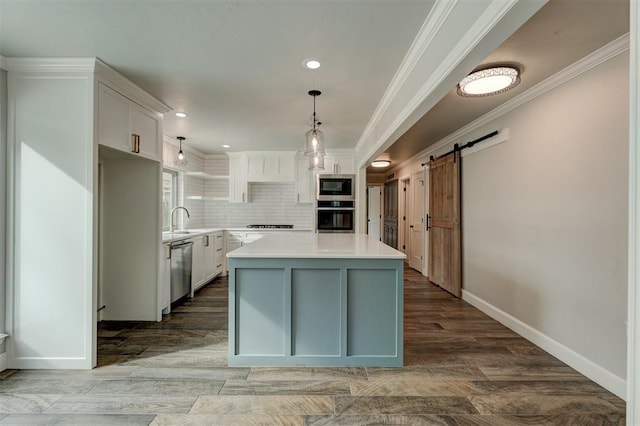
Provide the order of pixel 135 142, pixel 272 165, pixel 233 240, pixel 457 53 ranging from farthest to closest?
pixel 272 165
pixel 233 240
pixel 135 142
pixel 457 53

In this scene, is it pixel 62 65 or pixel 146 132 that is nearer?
pixel 62 65

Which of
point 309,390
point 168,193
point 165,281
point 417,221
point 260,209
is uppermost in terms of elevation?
point 168,193

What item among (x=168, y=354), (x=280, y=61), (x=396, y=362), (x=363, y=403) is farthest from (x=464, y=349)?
(x=280, y=61)

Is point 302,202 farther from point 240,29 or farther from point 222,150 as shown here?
point 240,29

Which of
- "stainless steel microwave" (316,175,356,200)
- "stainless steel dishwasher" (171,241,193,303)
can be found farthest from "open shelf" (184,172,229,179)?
"stainless steel microwave" (316,175,356,200)

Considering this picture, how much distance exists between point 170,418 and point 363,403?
3.77 ft

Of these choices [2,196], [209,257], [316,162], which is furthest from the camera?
[209,257]

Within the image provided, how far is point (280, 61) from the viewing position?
2447 mm

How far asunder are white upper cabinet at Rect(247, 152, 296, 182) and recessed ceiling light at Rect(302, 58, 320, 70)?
3418 millimetres

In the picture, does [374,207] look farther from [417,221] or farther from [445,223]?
[445,223]

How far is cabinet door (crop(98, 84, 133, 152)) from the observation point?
101 inches

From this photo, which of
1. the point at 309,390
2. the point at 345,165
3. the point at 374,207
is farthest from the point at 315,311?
Result: the point at 374,207

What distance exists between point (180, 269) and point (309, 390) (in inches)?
103

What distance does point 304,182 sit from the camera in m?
6.00
